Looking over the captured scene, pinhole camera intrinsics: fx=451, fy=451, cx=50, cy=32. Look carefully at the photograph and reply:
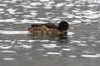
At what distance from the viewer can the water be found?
1947cm

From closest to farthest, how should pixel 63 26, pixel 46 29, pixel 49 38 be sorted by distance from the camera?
pixel 49 38 < pixel 46 29 < pixel 63 26

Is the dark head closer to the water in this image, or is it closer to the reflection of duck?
the reflection of duck

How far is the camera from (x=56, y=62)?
19.0 meters

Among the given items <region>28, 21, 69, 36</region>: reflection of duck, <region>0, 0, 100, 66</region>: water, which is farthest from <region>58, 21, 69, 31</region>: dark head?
<region>0, 0, 100, 66</region>: water

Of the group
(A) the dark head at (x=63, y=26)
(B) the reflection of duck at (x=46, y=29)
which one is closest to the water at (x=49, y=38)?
(A) the dark head at (x=63, y=26)

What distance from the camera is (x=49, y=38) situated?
2527cm

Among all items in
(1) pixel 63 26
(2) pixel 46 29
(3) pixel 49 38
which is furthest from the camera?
(1) pixel 63 26

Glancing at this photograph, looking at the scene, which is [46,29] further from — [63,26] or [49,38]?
[49,38]

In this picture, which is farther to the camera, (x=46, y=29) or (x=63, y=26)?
(x=63, y=26)

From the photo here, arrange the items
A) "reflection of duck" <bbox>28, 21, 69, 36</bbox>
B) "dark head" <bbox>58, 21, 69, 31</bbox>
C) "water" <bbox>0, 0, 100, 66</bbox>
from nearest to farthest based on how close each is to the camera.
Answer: "water" <bbox>0, 0, 100, 66</bbox> < "reflection of duck" <bbox>28, 21, 69, 36</bbox> < "dark head" <bbox>58, 21, 69, 31</bbox>

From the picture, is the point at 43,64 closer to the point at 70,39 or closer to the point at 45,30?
the point at 70,39

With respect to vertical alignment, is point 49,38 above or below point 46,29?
below

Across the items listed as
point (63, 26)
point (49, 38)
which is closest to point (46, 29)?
point (63, 26)

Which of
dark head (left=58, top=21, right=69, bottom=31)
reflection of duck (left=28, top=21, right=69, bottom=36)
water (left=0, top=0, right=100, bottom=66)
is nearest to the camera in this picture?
water (left=0, top=0, right=100, bottom=66)
